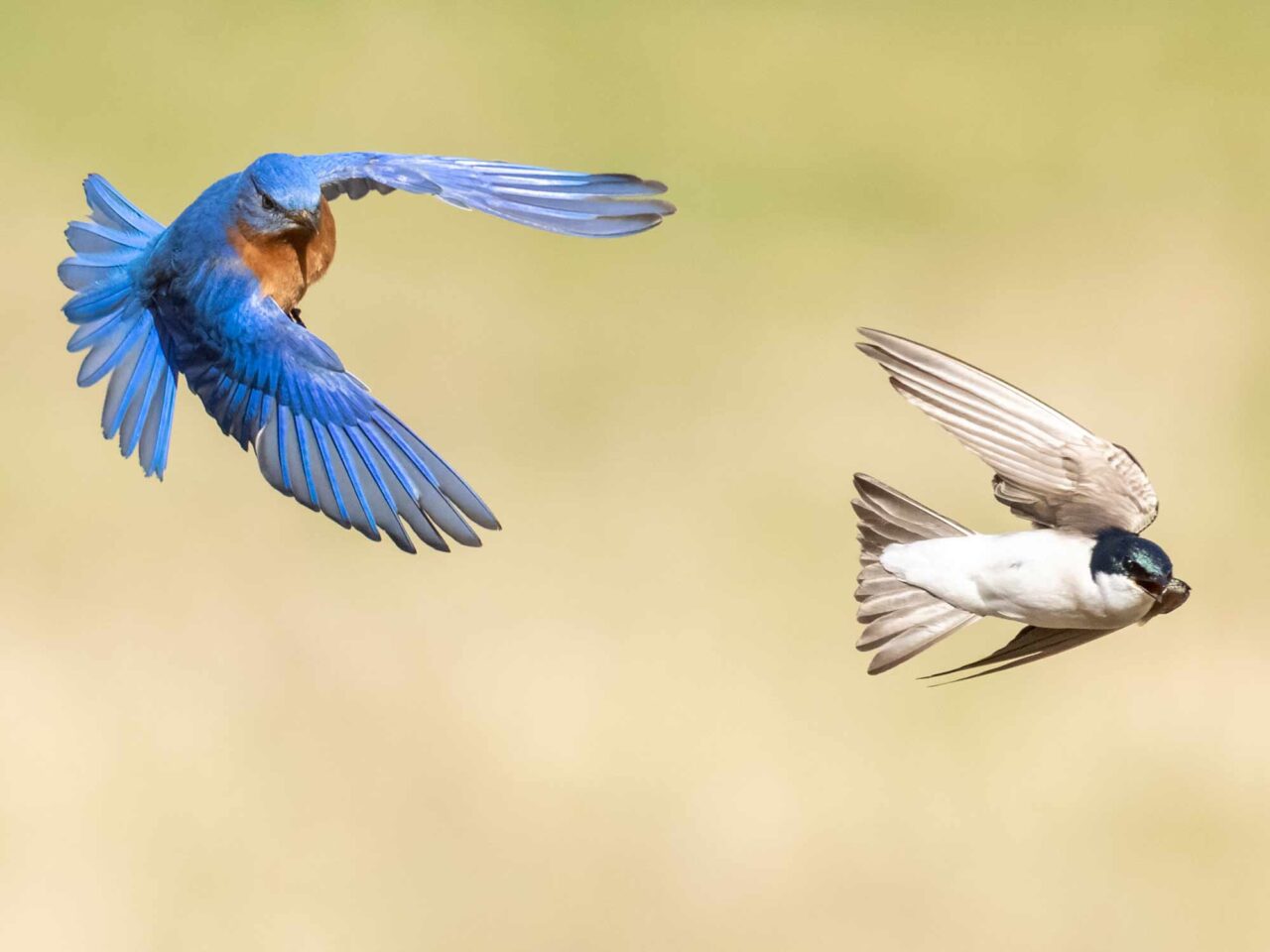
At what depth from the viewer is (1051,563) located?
147 centimetres

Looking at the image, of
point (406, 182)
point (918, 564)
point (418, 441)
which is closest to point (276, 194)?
point (406, 182)

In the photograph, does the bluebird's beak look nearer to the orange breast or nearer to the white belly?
the orange breast

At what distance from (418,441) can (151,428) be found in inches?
14.2

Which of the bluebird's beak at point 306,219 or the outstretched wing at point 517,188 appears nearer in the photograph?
the outstretched wing at point 517,188

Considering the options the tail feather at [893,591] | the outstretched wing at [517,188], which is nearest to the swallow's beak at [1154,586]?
the tail feather at [893,591]

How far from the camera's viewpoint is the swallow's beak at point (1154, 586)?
1372mm

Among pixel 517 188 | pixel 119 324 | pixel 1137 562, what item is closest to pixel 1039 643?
pixel 1137 562

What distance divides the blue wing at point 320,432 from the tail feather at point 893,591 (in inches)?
19.5

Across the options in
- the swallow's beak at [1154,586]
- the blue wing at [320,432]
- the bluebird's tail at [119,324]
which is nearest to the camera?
the blue wing at [320,432]

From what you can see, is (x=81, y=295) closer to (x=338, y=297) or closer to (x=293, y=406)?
(x=293, y=406)

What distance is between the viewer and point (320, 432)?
134 cm

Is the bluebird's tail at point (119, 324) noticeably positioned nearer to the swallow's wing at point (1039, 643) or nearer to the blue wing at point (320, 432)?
the blue wing at point (320, 432)

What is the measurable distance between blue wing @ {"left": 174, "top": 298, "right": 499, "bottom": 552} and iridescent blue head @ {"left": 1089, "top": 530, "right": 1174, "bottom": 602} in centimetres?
53

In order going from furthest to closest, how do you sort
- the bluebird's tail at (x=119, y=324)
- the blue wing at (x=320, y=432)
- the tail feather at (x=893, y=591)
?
the tail feather at (x=893, y=591) < the bluebird's tail at (x=119, y=324) < the blue wing at (x=320, y=432)
